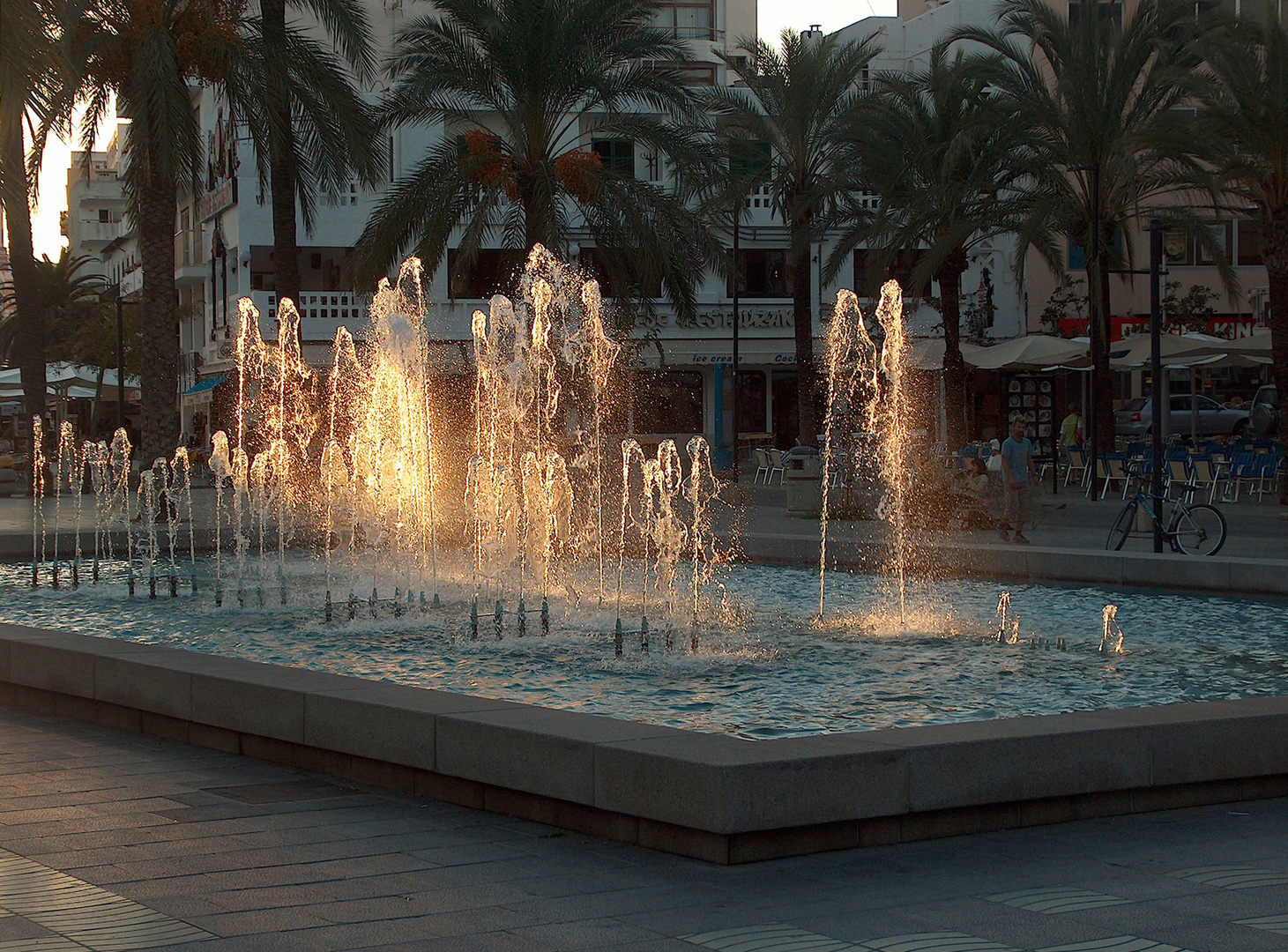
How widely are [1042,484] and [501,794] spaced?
83.9 ft

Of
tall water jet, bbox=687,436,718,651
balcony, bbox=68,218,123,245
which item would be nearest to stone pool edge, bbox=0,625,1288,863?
tall water jet, bbox=687,436,718,651

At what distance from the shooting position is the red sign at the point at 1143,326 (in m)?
41.1

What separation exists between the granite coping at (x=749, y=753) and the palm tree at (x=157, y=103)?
46.4ft

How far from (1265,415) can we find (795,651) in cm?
2907

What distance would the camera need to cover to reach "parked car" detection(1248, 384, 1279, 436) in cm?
3581

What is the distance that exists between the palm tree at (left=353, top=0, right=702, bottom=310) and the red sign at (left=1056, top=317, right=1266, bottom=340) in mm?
18774

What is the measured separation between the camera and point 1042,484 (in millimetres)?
30141

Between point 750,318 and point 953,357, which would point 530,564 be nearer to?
point 953,357

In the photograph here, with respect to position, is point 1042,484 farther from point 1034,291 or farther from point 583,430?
point 1034,291

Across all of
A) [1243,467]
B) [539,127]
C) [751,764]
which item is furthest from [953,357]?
[751,764]

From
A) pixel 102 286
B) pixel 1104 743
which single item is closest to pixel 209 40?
pixel 1104 743

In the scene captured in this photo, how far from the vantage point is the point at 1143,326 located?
40688 millimetres

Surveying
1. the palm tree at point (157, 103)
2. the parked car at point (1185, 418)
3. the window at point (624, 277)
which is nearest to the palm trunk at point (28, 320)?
the palm tree at point (157, 103)

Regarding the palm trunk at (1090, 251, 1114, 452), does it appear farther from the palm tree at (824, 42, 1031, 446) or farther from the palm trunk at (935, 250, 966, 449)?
the palm trunk at (935, 250, 966, 449)
